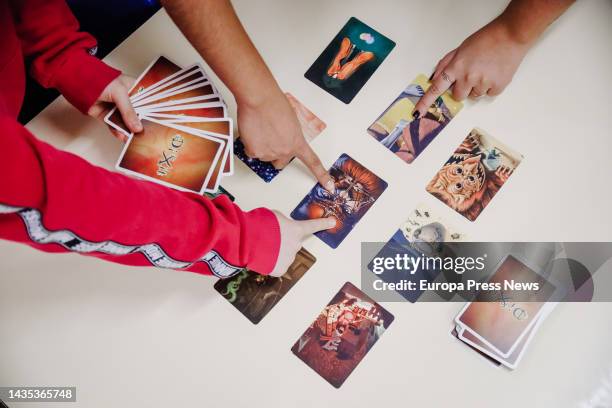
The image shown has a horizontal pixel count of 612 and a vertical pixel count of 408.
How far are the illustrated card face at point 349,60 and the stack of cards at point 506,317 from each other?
576mm

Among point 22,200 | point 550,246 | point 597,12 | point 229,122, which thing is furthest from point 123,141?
point 597,12

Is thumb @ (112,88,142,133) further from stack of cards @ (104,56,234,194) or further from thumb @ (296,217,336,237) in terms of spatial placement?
thumb @ (296,217,336,237)

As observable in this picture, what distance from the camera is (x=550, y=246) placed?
112 cm

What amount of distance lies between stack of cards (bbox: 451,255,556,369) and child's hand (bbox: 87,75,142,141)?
87cm

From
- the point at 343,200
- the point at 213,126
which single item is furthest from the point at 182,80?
the point at 343,200

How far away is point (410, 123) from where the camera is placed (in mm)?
1213

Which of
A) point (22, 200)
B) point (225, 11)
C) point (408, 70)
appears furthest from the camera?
point (408, 70)

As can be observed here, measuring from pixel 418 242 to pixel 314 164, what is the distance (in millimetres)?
303

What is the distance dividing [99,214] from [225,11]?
1.70 feet

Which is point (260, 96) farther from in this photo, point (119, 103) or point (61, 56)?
point (61, 56)

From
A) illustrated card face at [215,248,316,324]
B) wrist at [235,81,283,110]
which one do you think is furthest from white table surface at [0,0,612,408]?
wrist at [235,81,283,110]

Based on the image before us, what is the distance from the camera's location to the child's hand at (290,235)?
1044 mm

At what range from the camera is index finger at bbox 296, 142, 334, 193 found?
1.13m

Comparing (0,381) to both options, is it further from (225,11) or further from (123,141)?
(225,11)
